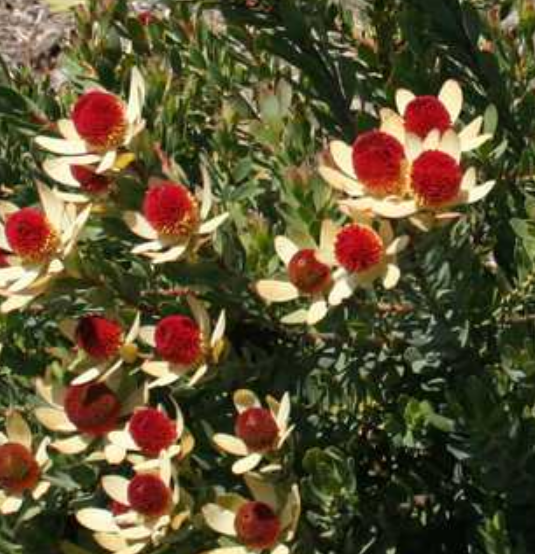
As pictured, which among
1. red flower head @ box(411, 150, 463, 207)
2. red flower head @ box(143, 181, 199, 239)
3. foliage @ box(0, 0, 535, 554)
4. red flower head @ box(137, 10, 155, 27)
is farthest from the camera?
red flower head @ box(137, 10, 155, 27)

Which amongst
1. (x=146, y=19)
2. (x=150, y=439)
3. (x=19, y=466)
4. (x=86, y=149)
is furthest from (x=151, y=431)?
(x=146, y=19)

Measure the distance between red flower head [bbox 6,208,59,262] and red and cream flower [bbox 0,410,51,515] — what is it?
256 millimetres

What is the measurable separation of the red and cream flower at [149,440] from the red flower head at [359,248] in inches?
12.1

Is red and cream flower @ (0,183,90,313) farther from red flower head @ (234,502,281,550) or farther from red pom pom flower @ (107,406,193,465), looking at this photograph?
red flower head @ (234,502,281,550)

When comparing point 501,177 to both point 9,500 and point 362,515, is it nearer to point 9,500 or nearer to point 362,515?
point 362,515

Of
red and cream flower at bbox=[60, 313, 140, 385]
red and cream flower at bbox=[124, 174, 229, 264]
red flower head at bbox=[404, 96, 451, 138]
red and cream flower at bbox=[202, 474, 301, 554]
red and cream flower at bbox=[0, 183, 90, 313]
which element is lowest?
red and cream flower at bbox=[202, 474, 301, 554]

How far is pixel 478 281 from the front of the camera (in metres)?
1.76

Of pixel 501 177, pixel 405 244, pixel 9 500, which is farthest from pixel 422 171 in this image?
pixel 9 500

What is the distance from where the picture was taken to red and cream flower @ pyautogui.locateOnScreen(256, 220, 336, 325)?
61.7 inches

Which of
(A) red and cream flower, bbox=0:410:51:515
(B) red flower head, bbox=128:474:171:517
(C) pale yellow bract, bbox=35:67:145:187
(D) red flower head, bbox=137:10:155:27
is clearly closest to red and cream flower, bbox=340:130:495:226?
(C) pale yellow bract, bbox=35:67:145:187

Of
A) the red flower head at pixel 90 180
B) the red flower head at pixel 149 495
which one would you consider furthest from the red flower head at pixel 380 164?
the red flower head at pixel 149 495

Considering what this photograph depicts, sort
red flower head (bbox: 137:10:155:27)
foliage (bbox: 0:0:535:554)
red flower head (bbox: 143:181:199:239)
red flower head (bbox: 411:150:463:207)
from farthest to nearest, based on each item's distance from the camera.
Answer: red flower head (bbox: 137:10:155:27) < foliage (bbox: 0:0:535:554) < red flower head (bbox: 143:181:199:239) < red flower head (bbox: 411:150:463:207)

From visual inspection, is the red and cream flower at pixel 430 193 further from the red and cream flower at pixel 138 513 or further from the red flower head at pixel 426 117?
the red and cream flower at pixel 138 513

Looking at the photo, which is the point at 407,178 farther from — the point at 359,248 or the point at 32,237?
the point at 32,237
